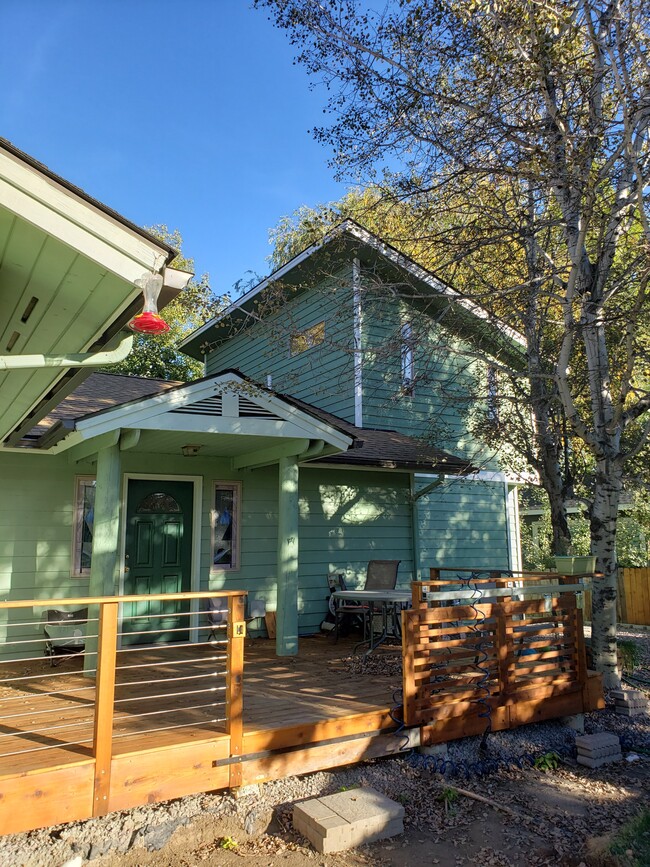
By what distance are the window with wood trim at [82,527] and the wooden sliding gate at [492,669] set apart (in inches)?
162

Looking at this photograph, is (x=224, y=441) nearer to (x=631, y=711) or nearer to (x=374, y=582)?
(x=374, y=582)

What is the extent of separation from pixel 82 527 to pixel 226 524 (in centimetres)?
186

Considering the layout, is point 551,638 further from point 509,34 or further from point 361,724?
point 509,34

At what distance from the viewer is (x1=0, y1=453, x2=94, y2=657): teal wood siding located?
22.3ft

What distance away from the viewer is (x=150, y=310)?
301cm

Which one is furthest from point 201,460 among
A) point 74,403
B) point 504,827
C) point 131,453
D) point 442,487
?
point 504,827

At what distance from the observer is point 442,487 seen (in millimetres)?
10203

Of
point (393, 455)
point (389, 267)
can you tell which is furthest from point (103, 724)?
point (389, 267)

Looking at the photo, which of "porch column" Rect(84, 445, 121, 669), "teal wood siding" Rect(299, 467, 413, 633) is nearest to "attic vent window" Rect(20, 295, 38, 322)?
"porch column" Rect(84, 445, 121, 669)

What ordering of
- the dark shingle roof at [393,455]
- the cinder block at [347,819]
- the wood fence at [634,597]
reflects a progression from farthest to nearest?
1. the wood fence at [634,597]
2. the dark shingle roof at [393,455]
3. the cinder block at [347,819]

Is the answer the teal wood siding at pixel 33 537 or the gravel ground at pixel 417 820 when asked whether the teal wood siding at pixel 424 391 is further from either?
the gravel ground at pixel 417 820

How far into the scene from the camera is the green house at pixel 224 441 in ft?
11.3

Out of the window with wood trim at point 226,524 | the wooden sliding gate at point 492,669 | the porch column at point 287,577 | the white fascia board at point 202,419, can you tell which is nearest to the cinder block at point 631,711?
the wooden sliding gate at point 492,669

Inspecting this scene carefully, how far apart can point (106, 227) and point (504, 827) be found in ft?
14.6
